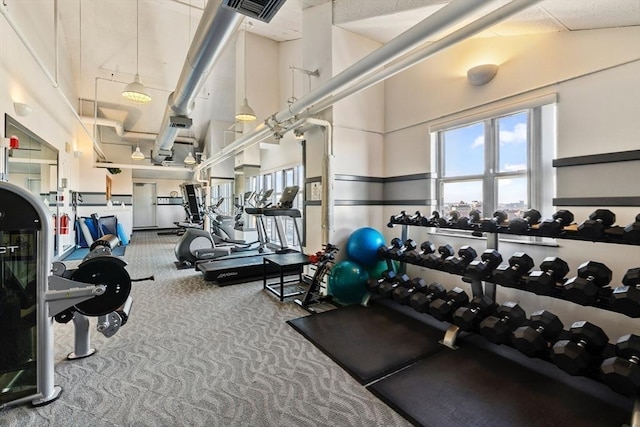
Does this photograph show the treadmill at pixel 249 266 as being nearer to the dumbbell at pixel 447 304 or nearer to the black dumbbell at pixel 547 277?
the dumbbell at pixel 447 304

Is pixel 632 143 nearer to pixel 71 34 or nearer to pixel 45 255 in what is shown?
pixel 45 255

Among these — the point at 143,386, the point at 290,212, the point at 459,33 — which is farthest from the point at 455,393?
the point at 290,212

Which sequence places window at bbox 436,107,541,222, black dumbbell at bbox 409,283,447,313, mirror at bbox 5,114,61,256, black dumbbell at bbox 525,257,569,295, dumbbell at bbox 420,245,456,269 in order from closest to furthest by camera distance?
black dumbbell at bbox 525,257,569,295 → black dumbbell at bbox 409,283,447,313 → dumbbell at bbox 420,245,456,269 → window at bbox 436,107,541,222 → mirror at bbox 5,114,61,256

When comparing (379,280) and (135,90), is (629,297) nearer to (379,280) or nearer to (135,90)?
(379,280)

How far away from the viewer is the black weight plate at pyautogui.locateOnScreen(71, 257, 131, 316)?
82.0 inches

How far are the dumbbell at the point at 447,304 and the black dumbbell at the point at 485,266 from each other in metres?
0.26

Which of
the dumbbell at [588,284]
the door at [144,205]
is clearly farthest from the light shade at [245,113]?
the door at [144,205]

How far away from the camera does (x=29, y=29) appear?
4023 mm

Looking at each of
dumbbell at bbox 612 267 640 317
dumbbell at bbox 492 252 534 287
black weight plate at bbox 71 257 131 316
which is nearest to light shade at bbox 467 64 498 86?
dumbbell at bbox 492 252 534 287

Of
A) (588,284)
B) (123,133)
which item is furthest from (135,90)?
(123,133)

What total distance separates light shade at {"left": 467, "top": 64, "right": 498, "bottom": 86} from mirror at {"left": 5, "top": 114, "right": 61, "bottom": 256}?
15.8 ft

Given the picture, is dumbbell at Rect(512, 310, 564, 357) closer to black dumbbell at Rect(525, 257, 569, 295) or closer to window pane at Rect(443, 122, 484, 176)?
black dumbbell at Rect(525, 257, 569, 295)

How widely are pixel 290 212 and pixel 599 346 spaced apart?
3725 mm

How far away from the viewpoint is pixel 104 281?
2.10m
